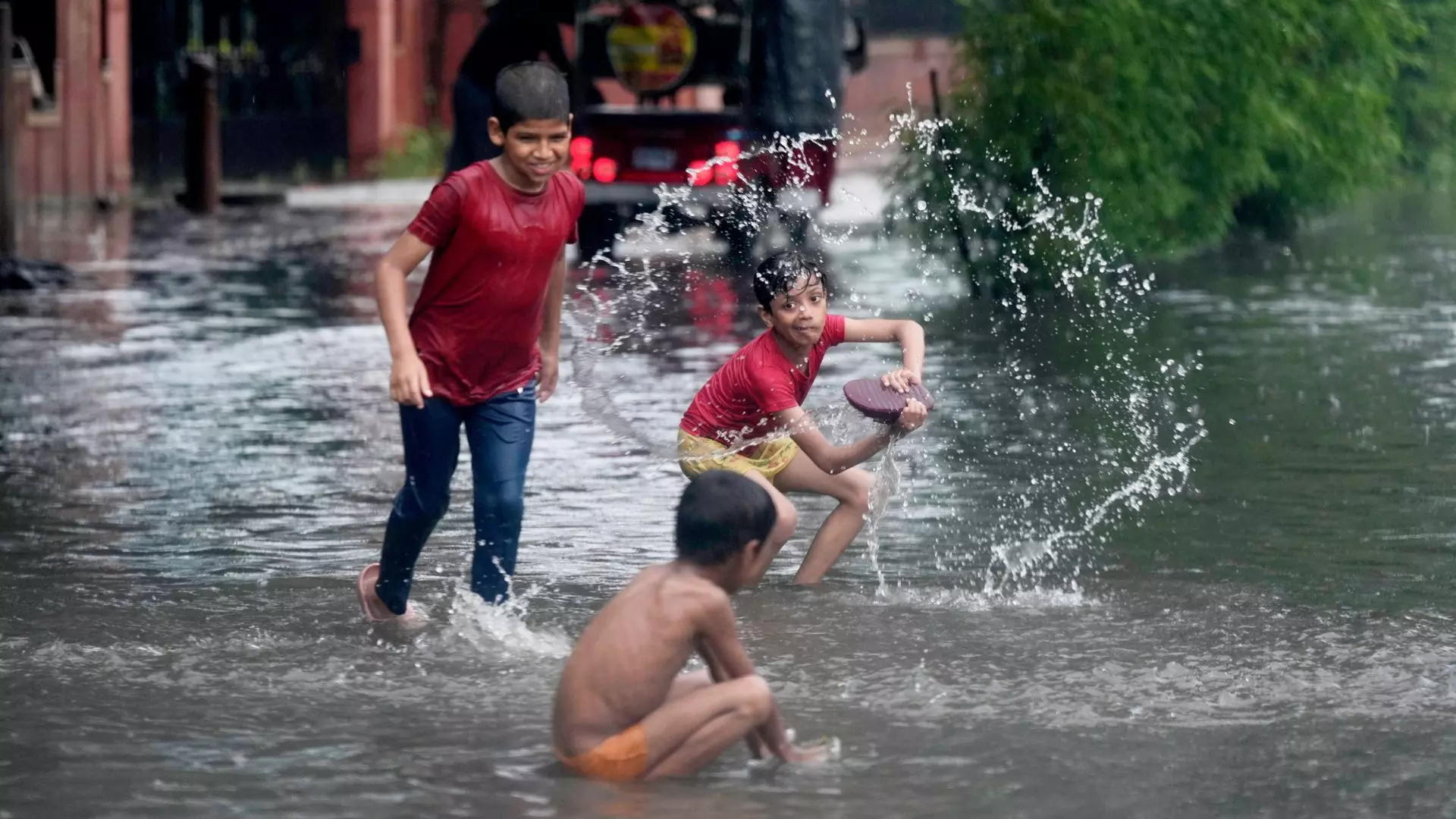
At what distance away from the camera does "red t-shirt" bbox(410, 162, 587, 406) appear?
659 centimetres

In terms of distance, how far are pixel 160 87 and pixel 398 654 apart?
2530 centimetres

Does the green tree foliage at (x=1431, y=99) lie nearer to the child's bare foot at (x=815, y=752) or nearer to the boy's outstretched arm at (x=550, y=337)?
the boy's outstretched arm at (x=550, y=337)

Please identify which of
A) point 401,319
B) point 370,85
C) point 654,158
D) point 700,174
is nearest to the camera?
point 401,319

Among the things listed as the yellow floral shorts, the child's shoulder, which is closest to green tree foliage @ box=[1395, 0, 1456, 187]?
the yellow floral shorts

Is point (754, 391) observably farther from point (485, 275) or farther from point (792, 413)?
point (485, 275)

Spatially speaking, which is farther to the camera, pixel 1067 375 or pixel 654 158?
Result: pixel 654 158

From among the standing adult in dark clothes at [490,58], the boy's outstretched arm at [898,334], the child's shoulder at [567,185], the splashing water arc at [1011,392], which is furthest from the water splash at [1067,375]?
the standing adult in dark clothes at [490,58]

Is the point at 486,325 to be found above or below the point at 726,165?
above

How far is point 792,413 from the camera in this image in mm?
7133

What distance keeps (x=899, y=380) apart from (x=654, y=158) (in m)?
13.6

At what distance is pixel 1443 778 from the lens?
552 cm

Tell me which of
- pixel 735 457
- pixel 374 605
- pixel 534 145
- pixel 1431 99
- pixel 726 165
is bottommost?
pixel 374 605

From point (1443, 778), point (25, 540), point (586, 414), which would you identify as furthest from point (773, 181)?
point (1443, 778)

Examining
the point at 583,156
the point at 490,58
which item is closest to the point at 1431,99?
the point at 583,156
